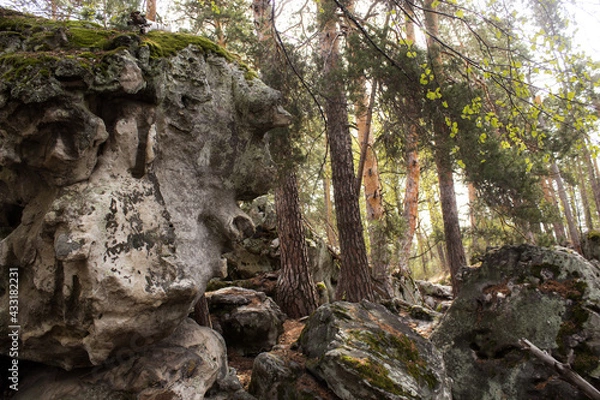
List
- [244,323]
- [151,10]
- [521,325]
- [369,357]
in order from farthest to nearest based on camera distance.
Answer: [151,10] < [244,323] < [521,325] < [369,357]

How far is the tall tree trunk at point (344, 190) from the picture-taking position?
7266mm

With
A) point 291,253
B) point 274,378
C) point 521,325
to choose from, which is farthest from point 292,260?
point 521,325

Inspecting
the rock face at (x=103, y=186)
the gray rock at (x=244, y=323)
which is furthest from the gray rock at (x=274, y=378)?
the gray rock at (x=244, y=323)

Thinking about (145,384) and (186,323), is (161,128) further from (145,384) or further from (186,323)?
(145,384)

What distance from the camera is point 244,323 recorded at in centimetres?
570

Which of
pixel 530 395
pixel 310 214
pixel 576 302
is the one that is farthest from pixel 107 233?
pixel 310 214

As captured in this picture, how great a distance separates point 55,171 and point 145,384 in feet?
6.28

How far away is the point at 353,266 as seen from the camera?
7395mm

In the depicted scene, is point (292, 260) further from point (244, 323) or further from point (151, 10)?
point (151, 10)

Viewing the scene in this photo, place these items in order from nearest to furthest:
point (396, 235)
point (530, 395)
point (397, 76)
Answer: point (530, 395) → point (397, 76) → point (396, 235)

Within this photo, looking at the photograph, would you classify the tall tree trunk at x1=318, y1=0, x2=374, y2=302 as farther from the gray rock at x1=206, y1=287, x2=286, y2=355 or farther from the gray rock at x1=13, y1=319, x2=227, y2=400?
the gray rock at x1=13, y1=319, x2=227, y2=400

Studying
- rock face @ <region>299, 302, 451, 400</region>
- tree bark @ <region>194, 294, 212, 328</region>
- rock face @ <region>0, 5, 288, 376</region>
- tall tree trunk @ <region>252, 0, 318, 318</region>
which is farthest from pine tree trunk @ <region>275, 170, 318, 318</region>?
rock face @ <region>0, 5, 288, 376</region>

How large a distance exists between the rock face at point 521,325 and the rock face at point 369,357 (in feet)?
1.96

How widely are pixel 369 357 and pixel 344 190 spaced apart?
4243 mm
